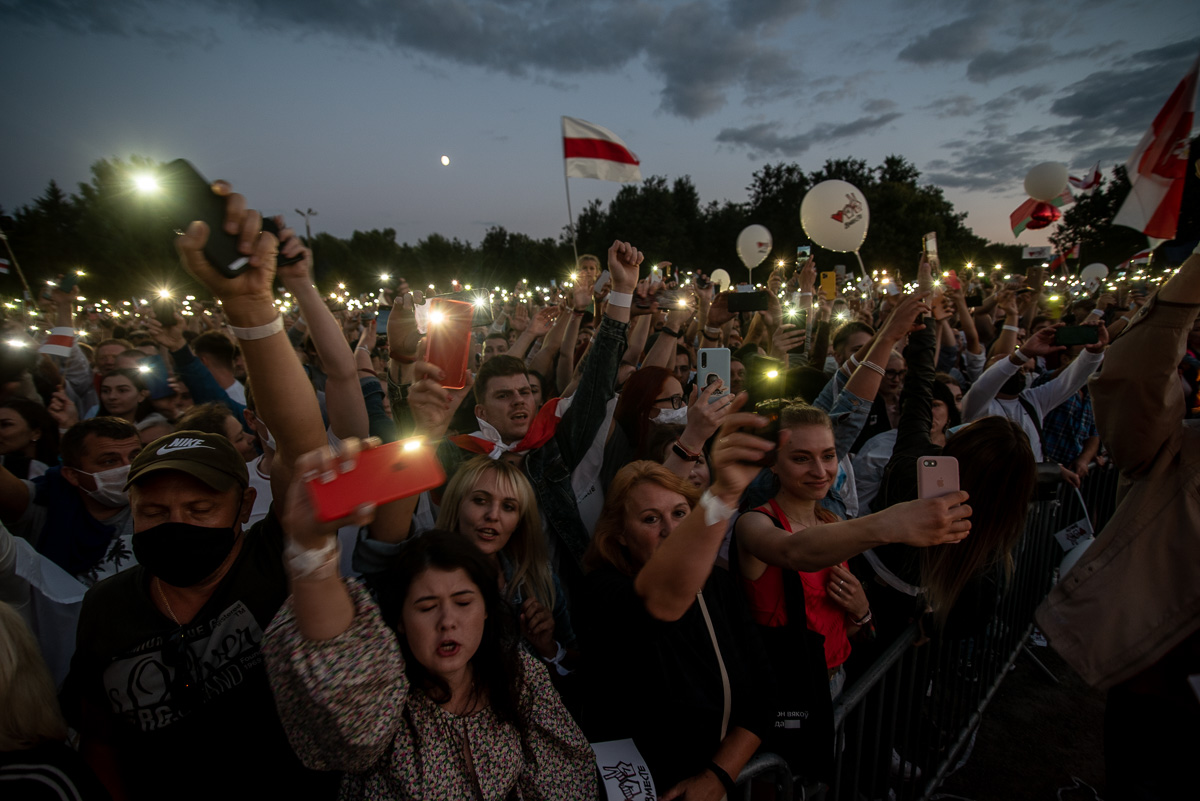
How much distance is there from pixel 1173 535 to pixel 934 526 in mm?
1016

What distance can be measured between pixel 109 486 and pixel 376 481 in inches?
105

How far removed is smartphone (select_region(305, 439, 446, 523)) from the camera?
4.05ft

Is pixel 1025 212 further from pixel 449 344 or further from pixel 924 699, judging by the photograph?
pixel 449 344

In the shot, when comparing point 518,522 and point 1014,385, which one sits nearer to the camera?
point 518,522

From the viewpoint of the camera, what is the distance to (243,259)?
1502 millimetres

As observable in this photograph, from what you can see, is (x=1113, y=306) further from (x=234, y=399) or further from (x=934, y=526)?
(x=234, y=399)

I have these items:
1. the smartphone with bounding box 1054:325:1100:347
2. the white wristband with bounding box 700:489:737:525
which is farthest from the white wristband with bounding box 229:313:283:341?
the smartphone with bounding box 1054:325:1100:347

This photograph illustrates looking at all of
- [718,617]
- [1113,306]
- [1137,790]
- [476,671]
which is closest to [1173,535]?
[1137,790]

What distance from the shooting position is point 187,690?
1.71 m

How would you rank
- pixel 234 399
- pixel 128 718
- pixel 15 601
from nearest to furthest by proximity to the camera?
1. pixel 128 718
2. pixel 15 601
3. pixel 234 399

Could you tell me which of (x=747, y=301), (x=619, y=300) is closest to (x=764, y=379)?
(x=747, y=301)

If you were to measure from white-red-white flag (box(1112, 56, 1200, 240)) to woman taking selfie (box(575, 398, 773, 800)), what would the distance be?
265 centimetres

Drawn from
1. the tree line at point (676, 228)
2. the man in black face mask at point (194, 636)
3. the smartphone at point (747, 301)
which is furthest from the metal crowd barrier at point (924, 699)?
the tree line at point (676, 228)

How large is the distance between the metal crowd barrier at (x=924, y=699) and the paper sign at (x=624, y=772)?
340 millimetres
